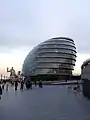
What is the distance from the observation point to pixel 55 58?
5689 inches

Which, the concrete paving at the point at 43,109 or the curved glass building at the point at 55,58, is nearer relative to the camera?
the concrete paving at the point at 43,109

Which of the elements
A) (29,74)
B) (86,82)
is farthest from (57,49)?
(86,82)

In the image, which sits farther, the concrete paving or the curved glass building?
the curved glass building

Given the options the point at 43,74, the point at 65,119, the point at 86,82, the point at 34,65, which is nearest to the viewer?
the point at 65,119

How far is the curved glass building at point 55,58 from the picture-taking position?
5571 inches

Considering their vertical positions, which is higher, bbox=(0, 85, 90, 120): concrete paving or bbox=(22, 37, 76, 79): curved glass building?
bbox=(22, 37, 76, 79): curved glass building

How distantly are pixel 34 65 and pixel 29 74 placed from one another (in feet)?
17.7

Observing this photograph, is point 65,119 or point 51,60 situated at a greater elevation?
point 51,60

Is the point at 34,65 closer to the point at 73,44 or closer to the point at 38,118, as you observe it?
the point at 73,44

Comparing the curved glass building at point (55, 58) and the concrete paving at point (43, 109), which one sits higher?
the curved glass building at point (55, 58)

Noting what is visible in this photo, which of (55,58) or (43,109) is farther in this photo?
(55,58)

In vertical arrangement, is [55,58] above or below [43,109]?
above

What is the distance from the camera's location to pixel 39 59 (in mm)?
146875

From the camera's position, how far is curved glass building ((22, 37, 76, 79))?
141500 millimetres
